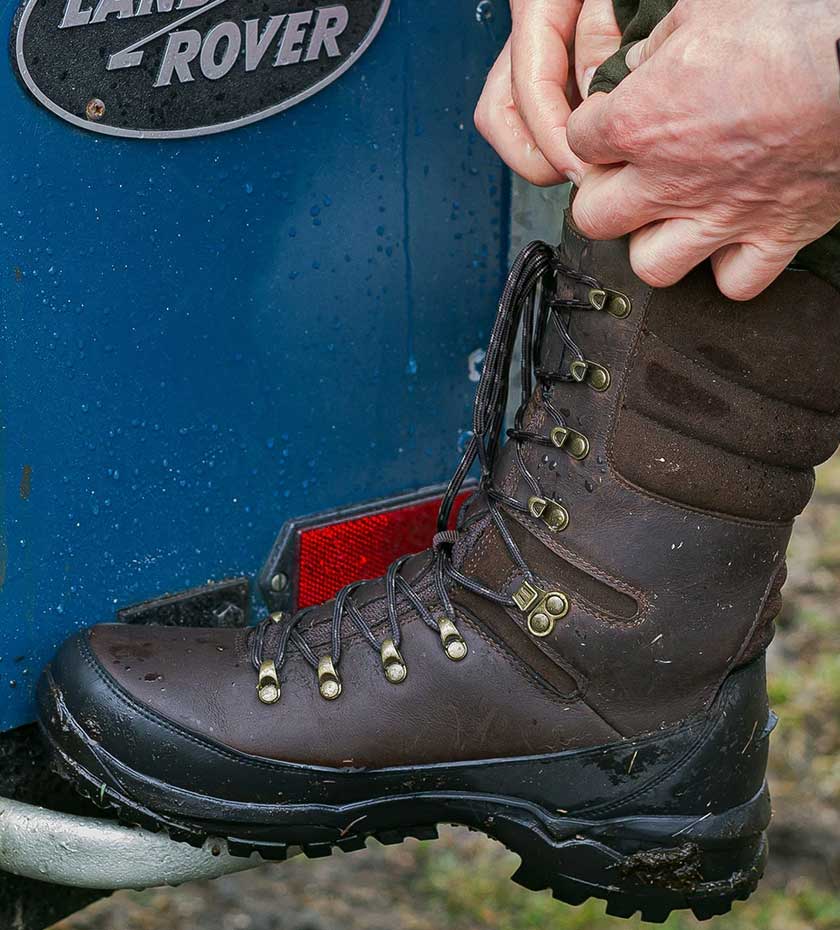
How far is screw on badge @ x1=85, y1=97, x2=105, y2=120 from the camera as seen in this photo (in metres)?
1.22

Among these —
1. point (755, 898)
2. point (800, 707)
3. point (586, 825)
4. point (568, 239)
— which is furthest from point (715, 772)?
point (800, 707)

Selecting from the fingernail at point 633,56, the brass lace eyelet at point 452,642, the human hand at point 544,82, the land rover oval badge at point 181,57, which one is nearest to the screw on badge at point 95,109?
the land rover oval badge at point 181,57

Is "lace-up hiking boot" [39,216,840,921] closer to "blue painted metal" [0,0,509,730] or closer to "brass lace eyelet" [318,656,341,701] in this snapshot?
"brass lace eyelet" [318,656,341,701]

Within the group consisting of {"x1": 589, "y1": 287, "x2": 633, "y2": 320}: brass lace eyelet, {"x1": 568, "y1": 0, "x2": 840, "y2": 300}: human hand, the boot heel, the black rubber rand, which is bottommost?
the boot heel

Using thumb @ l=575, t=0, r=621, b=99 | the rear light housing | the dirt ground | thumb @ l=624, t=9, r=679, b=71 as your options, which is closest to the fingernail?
thumb @ l=624, t=9, r=679, b=71

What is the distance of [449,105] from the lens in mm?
1511

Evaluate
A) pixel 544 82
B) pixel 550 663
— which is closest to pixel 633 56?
pixel 544 82

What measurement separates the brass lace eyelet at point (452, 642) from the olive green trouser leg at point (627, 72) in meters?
0.49

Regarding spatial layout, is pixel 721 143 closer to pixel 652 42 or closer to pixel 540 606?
pixel 652 42

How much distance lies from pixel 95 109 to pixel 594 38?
1.61ft

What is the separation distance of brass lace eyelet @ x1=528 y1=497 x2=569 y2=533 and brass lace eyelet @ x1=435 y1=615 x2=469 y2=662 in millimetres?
144

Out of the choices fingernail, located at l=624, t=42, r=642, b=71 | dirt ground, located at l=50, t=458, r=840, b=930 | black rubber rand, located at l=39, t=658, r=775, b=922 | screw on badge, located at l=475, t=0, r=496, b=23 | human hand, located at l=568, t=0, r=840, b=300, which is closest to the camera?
human hand, located at l=568, t=0, r=840, b=300

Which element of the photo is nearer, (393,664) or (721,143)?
(721,143)

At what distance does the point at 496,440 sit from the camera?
1.40m
